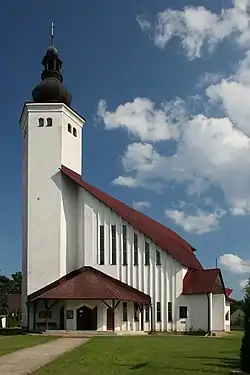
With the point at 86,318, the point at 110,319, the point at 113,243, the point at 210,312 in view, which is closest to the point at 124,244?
the point at 113,243

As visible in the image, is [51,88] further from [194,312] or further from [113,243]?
[194,312]

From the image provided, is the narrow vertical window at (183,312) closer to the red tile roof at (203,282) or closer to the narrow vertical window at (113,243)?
the red tile roof at (203,282)

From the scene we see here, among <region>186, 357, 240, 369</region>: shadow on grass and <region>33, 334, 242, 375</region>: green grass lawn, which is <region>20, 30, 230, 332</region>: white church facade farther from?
<region>186, 357, 240, 369</region>: shadow on grass

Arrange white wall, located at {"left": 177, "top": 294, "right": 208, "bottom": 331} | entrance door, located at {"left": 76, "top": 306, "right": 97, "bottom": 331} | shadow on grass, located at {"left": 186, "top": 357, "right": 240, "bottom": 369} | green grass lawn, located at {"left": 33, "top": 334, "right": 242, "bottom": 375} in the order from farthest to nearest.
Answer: white wall, located at {"left": 177, "top": 294, "right": 208, "bottom": 331}, entrance door, located at {"left": 76, "top": 306, "right": 97, "bottom": 331}, shadow on grass, located at {"left": 186, "top": 357, "right": 240, "bottom": 369}, green grass lawn, located at {"left": 33, "top": 334, "right": 242, "bottom": 375}

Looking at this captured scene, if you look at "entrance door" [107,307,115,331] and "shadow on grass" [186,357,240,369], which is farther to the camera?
"entrance door" [107,307,115,331]

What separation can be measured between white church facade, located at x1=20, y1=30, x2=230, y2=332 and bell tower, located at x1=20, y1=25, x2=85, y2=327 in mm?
82

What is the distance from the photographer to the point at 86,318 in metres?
45.2

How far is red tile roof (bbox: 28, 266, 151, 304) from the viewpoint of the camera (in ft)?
143

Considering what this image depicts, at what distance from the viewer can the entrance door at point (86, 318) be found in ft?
146

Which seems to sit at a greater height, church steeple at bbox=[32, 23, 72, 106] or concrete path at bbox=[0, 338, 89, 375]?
church steeple at bbox=[32, 23, 72, 106]

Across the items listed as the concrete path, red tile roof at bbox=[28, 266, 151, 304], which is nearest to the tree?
the concrete path

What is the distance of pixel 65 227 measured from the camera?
4912 cm

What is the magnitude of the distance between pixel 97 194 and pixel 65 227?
386cm

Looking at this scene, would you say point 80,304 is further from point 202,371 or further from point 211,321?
point 202,371
